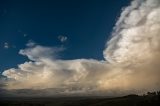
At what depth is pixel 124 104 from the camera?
17350 centimetres

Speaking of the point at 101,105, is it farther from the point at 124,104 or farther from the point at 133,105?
the point at 133,105

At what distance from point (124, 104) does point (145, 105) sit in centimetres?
3205

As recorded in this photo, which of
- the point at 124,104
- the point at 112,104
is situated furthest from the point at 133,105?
the point at 112,104

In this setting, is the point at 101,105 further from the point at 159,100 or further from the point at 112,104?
the point at 159,100

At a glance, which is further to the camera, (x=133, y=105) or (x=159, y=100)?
(x=133, y=105)

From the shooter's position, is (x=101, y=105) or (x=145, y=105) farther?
(x=101, y=105)

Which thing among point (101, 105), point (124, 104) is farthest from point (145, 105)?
point (101, 105)

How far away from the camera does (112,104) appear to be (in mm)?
182750

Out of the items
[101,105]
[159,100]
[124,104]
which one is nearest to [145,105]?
[159,100]

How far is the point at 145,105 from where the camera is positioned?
143 m

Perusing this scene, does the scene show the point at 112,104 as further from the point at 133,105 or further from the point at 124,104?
the point at 133,105

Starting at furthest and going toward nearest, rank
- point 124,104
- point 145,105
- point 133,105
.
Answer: point 124,104
point 133,105
point 145,105

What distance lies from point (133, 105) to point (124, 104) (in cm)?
1406

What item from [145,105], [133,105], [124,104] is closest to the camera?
[145,105]
